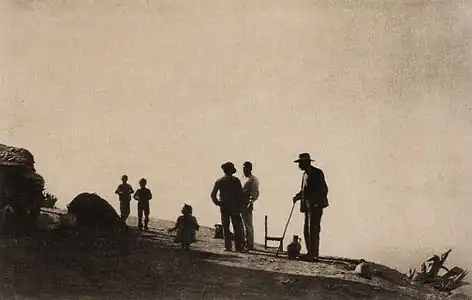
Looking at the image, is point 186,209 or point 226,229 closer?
point 186,209

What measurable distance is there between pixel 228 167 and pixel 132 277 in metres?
0.86

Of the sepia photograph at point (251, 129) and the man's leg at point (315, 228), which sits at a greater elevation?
the sepia photograph at point (251, 129)

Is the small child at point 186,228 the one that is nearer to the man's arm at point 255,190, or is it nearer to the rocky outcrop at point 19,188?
the man's arm at point 255,190

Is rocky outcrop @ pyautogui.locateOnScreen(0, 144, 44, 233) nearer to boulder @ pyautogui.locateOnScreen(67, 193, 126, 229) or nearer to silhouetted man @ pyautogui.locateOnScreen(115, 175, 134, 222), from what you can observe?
boulder @ pyautogui.locateOnScreen(67, 193, 126, 229)

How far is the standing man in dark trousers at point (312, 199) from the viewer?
3209 millimetres

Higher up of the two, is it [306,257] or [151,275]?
[306,257]

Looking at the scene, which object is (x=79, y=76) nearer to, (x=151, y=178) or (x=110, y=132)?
(x=110, y=132)

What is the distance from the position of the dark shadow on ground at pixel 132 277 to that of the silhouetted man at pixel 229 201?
1.25ft

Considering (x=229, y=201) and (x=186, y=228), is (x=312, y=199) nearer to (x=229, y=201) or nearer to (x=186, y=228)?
(x=229, y=201)

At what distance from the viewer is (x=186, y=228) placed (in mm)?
3127

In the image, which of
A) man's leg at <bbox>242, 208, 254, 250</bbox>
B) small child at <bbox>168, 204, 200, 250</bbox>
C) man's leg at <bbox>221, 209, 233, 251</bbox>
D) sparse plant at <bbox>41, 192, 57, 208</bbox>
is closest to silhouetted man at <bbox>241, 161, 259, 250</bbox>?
man's leg at <bbox>242, 208, 254, 250</bbox>

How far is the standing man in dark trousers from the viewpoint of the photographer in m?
3.21

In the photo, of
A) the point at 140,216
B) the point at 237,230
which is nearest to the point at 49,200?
the point at 140,216

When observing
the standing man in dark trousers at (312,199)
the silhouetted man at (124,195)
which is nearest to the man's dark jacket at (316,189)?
the standing man in dark trousers at (312,199)
